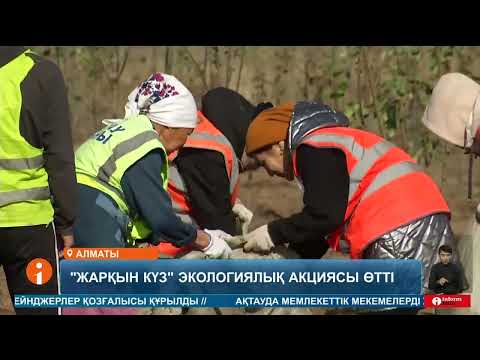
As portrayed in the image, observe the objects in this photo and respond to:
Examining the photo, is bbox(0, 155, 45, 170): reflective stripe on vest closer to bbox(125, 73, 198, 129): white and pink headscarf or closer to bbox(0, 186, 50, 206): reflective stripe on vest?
bbox(0, 186, 50, 206): reflective stripe on vest

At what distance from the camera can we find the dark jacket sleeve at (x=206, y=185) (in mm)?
6176

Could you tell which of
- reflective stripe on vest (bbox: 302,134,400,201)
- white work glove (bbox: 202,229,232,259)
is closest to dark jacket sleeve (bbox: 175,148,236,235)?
white work glove (bbox: 202,229,232,259)

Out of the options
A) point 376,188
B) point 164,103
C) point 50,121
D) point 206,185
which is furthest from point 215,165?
point 50,121

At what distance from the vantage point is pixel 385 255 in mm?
5738

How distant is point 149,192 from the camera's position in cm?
554

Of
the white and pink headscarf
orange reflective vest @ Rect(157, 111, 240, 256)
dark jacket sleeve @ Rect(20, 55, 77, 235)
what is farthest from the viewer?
orange reflective vest @ Rect(157, 111, 240, 256)

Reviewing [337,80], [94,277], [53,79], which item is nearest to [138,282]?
[94,277]

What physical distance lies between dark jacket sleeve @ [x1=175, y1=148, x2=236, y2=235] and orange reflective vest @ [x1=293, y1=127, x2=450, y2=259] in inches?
26.0

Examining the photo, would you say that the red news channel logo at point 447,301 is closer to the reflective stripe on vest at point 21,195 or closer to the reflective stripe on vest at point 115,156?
the reflective stripe on vest at point 115,156

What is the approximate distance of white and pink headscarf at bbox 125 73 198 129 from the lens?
578 cm

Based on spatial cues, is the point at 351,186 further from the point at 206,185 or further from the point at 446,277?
the point at 206,185

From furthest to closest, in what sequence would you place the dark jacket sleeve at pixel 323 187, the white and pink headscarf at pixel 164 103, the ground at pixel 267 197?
the ground at pixel 267 197 → the white and pink headscarf at pixel 164 103 → the dark jacket sleeve at pixel 323 187

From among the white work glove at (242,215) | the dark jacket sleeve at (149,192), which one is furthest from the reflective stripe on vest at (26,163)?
the white work glove at (242,215)

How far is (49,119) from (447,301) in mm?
2155
